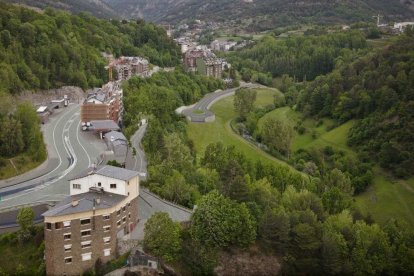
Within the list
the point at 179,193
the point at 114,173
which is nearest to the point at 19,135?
the point at 114,173

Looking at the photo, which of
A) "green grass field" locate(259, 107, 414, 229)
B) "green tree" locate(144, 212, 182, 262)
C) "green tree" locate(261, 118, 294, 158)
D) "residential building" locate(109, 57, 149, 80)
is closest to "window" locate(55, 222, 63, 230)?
"green tree" locate(144, 212, 182, 262)

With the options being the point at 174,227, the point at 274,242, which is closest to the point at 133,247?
the point at 174,227

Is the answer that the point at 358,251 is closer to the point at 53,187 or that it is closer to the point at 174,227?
the point at 174,227

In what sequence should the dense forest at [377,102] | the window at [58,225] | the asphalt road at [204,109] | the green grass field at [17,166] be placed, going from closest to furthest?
the window at [58,225], the green grass field at [17,166], the dense forest at [377,102], the asphalt road at [204,109]

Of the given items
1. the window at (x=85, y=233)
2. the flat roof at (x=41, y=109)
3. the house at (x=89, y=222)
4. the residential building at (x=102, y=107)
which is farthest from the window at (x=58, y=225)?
the flat roof at (x=41, y=109)

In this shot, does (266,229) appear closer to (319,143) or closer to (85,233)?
(85,233)

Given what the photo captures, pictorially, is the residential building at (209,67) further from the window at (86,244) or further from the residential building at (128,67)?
the window at (86,244)

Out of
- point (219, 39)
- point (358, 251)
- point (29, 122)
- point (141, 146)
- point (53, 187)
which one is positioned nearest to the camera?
point (358, 251)
